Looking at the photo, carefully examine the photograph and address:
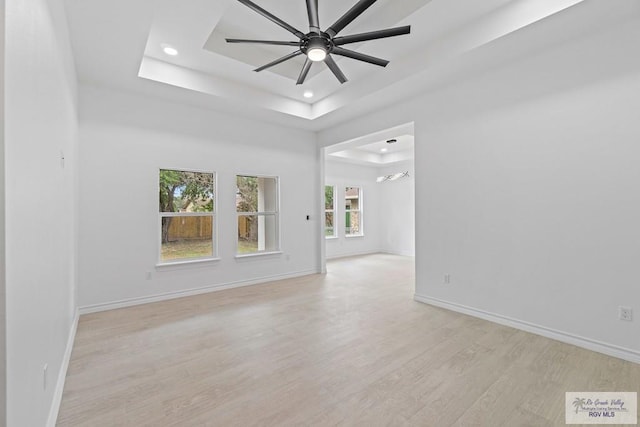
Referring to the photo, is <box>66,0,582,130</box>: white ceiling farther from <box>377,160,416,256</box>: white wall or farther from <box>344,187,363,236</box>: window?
<box>377,160,416,256</box>: white wall

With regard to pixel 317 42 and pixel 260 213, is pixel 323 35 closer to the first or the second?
pixel 317 42

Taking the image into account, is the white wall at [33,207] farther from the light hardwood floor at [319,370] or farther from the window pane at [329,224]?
the window pane at [329,224]

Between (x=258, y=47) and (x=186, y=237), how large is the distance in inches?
117

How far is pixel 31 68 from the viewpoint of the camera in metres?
1.44

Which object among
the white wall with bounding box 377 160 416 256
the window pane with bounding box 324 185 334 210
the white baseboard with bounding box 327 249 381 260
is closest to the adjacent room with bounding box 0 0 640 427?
the white baseboard with bounding box 327 249 381 260

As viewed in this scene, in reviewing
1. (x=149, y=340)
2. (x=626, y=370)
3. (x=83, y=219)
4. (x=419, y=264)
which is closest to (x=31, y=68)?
(x=149, y=340)

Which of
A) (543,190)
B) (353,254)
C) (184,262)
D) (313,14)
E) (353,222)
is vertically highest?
(313,14)

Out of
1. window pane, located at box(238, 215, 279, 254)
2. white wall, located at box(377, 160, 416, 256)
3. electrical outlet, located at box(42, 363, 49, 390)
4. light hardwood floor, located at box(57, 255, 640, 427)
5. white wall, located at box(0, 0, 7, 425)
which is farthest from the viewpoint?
white wall, located at box(377, 160, 416, 256)

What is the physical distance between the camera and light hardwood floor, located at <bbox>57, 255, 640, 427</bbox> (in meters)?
1.90

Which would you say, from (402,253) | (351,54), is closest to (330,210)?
(402,253)

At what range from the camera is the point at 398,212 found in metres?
8.95

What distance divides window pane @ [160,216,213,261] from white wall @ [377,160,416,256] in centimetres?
584

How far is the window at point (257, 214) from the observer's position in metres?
5.18

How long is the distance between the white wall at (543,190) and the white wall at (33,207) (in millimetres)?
3649
